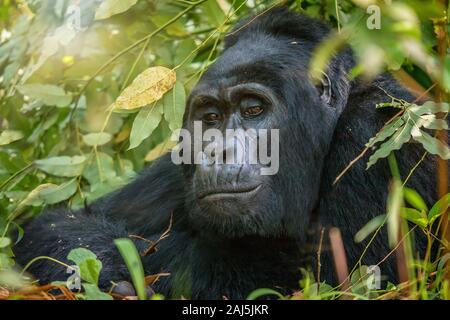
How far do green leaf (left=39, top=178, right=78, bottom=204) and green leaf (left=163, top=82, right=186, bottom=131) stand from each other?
3.73 feet

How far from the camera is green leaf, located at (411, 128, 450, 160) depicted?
404cm

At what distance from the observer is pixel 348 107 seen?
500 centimetres

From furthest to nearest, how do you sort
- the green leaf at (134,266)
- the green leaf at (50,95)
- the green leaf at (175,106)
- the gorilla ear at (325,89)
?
the green leaf at (50,95) → the gorilla ear at (325,89) → the green leaf at (175,106) → the green leaf at (134,266)

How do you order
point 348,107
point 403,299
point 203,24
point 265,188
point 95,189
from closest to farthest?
1. point 403,299
2. point 265,188
3. point 348,107
4. point 95,189
5. point 203,24

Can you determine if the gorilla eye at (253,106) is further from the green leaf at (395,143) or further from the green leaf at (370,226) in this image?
the green leaf at (370,226)

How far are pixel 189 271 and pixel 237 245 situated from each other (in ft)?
1.23

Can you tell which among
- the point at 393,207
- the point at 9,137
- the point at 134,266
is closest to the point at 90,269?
the point at 134,266

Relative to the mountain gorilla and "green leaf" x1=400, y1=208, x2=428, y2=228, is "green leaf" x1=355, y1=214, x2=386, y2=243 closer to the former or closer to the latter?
"green leaf" x1=400, y1=208, x2=428, y2=228

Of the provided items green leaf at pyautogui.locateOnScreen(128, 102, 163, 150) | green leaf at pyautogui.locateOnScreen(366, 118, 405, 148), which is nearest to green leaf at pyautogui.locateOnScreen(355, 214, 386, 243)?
green leaf at pyautogui.locateOnScreen(366, 118, 405, 148)

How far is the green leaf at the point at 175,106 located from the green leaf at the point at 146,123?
0.19 feet

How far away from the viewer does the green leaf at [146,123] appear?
189 inches

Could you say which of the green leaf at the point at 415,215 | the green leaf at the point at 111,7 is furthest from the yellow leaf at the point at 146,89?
the green leaf at the point at 415,215
